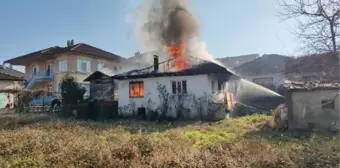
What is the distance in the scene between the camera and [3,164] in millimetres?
8453

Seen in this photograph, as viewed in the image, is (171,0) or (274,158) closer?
(274,158)

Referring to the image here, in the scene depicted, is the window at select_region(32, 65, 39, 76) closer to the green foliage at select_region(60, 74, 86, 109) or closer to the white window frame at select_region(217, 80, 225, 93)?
the green foliage at select_region(60, 74, 86, 109)

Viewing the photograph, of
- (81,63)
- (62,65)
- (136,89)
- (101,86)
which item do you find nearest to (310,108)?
(136,89)

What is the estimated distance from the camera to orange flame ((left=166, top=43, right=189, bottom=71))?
966 inches

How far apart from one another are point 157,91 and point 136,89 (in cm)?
199

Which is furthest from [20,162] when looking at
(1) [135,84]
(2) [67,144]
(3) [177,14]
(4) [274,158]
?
(3) [177,14]

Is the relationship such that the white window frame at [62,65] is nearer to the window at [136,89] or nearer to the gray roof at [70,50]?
the gray roof at [70,50]

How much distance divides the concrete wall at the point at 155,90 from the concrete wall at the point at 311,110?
23.4 ft

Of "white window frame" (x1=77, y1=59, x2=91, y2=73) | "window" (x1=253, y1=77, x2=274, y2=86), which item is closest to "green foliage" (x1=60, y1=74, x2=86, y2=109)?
"white window frame" (x1=77, y1=59, x2=91, y2=73)

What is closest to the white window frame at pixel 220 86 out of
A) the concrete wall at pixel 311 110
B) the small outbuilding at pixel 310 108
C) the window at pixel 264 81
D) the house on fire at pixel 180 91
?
the house on fire at pixel 180 91

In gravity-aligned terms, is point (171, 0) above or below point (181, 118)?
above

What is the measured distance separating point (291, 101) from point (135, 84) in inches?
478

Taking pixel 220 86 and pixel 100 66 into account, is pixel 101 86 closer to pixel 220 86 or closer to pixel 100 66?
pixel 220 86

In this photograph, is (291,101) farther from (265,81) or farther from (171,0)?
(265,81)
